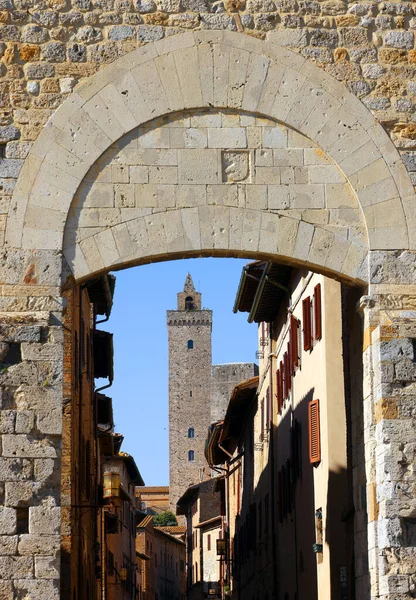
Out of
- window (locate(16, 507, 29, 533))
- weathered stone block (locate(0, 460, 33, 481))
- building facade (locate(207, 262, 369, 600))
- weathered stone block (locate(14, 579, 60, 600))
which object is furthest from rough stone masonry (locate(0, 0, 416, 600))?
building facade (locate(207, 262, 369, 600))

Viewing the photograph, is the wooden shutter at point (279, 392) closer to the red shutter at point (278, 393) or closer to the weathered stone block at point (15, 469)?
the red shutter at point (278, 393)

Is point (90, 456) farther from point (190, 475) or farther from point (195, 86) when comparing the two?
point (190, 475)

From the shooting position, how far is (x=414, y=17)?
40.9 ft

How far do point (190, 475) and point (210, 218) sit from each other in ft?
311

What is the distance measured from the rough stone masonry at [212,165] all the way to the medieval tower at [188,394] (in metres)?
91.2

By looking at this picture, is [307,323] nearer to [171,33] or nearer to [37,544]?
[171,33]

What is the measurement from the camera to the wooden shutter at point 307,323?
831 inches

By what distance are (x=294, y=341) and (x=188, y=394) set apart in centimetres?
8557

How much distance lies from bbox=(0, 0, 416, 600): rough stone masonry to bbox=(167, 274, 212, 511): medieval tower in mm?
91196

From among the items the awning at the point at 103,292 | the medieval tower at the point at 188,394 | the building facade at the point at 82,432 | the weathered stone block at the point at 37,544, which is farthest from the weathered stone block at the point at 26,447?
the medieval tower at the point at 188,394

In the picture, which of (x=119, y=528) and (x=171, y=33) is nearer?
(x=171, y=33)

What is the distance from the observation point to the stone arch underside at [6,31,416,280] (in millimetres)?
11680

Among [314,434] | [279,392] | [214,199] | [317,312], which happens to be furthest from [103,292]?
[214,199]

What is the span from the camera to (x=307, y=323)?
21.3m
